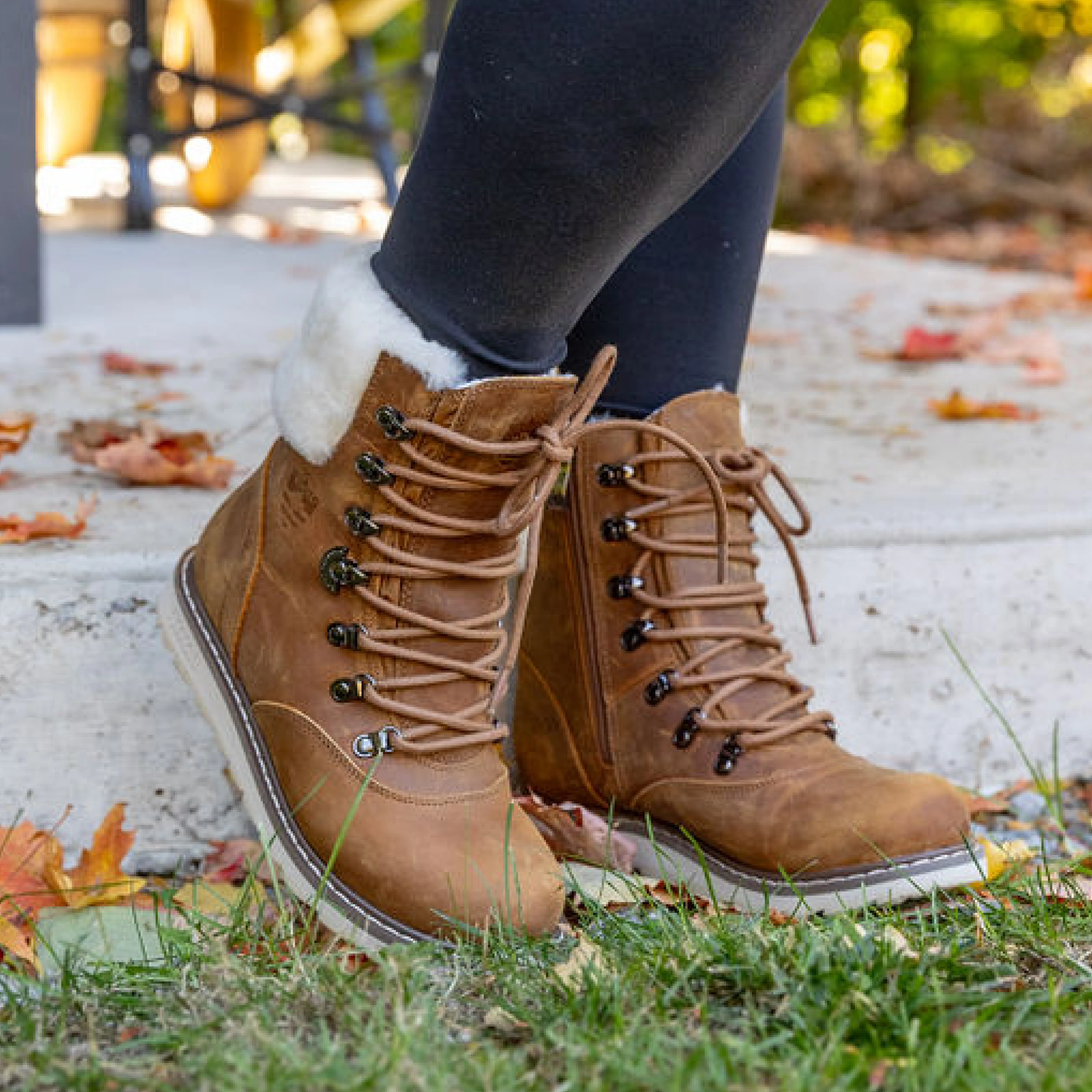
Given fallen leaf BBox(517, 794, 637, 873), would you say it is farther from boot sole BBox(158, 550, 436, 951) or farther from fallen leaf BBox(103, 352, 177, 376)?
fallen leaf BBox(103, 352, 177, 376)

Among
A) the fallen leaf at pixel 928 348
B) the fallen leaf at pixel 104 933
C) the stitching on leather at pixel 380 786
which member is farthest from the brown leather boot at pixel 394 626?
the fallen leaf at pixel 928 348

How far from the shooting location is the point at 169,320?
2.83m

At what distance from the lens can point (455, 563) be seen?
3.88 feet

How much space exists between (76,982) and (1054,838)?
0.98 meters

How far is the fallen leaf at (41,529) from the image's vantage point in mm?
1463

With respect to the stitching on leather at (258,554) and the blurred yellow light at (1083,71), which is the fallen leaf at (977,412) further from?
the blurred yellow light at (1083,71)

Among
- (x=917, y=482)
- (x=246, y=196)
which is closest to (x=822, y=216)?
(x=246, y=196)

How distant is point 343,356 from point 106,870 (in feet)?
1.72

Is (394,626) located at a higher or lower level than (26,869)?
higher

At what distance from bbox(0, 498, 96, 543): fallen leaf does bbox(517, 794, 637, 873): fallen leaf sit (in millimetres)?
509

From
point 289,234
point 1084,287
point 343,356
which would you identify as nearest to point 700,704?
point 343,356

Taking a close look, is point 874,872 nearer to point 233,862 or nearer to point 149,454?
point 233,862

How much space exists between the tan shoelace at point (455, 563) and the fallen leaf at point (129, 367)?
124 centimetres

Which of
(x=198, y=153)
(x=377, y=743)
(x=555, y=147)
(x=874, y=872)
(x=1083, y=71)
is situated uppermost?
Result: (x=1083, y=71)
